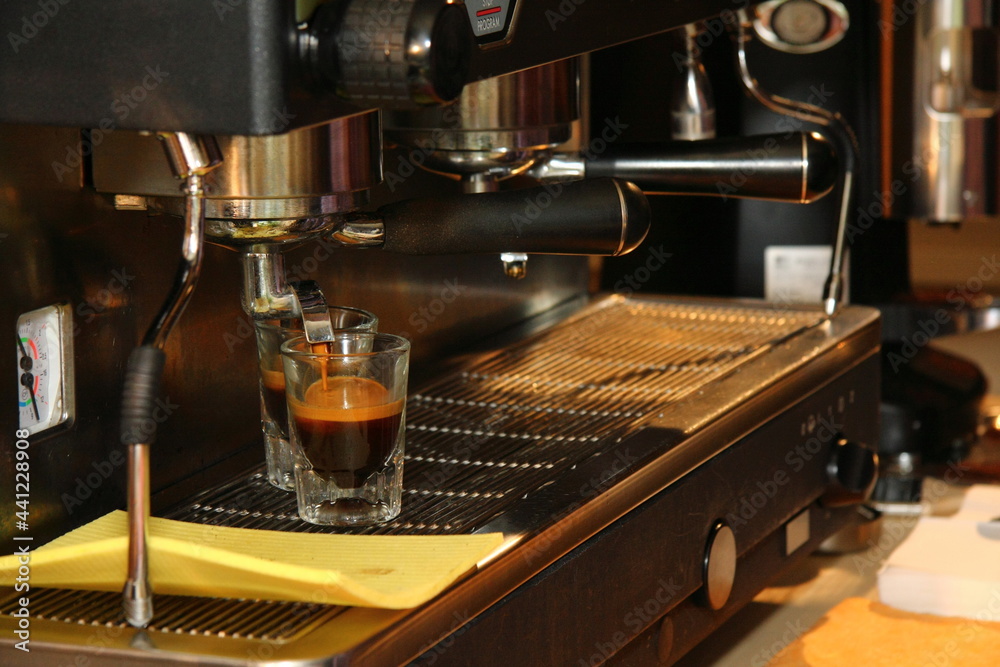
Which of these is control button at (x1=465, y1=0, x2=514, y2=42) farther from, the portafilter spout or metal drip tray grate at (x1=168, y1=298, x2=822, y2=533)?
metal drip tray grate at (x1=168, y1=298, x2=822, y2=533)

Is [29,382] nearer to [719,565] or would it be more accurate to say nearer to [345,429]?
[345,429]

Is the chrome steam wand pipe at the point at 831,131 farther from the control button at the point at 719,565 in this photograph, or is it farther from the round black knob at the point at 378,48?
the round black knob at the point at 378,48

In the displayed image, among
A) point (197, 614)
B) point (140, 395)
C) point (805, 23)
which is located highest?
point (805, 23)

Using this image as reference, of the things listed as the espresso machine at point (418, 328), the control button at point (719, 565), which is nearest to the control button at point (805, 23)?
the espresso machine at point (418, 328)

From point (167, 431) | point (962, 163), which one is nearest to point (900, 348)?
point (962, 163)

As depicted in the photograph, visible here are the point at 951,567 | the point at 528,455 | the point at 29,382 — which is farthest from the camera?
the point at 951,567

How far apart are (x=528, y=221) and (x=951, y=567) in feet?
1.71

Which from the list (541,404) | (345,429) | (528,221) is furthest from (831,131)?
(345,429)

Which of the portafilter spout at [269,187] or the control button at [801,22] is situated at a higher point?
the control button at [801,22]

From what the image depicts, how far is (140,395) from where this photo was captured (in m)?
0.48

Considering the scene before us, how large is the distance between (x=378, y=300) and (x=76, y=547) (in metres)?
0.39

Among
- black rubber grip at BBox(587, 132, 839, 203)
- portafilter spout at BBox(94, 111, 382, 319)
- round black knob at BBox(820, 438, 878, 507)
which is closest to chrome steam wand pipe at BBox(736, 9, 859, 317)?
round black knob at BBox(820, 438, 878, 507)

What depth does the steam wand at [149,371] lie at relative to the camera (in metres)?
0.49

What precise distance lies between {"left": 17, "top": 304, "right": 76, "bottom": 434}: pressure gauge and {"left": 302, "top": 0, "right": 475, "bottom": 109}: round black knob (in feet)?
0.71
